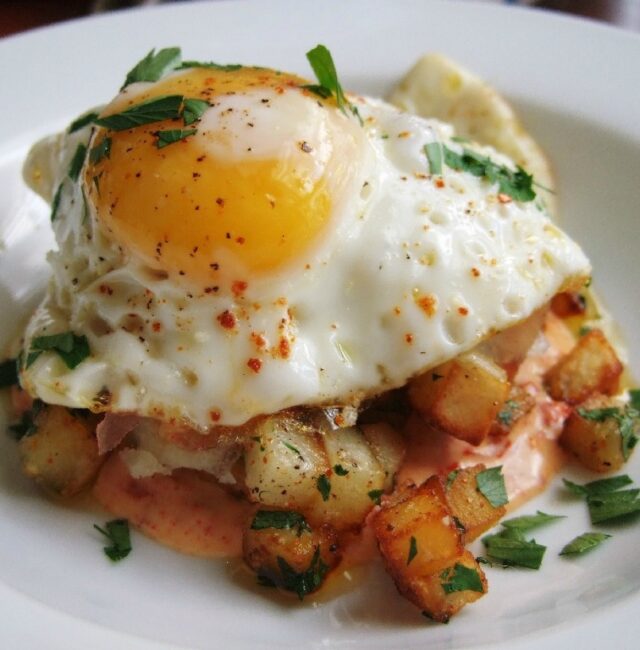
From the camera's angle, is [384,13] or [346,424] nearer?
[346,424]

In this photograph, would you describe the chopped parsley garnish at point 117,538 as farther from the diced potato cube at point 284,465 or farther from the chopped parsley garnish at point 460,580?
the chopped parsley garnish at point 460,580

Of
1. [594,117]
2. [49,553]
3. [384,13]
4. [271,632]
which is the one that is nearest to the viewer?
[271,632]

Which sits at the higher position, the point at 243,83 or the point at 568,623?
the point at 243,83

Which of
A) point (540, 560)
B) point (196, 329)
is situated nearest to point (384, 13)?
point (196, 329)

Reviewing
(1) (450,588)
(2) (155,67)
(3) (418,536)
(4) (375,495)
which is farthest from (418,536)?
(2) (155,67)

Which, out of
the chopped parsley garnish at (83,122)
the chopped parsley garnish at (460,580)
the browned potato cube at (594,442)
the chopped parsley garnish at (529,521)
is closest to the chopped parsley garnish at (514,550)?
the chopped parsley garnish at (529,521)

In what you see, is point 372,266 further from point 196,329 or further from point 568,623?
Result: point 568,623
